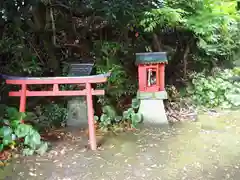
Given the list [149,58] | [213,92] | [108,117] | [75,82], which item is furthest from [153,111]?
[213,92]

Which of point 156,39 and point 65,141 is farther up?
point 156,39

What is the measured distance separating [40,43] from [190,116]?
9.56 feet

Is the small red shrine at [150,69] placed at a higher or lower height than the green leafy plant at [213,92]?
higher

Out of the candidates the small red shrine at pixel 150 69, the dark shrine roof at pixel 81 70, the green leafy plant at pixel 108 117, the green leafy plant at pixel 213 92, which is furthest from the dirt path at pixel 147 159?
the green leafy plant at pixel 213 92

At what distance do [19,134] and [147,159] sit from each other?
5.31ft

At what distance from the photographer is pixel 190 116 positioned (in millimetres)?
5539

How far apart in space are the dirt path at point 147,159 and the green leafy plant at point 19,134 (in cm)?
15

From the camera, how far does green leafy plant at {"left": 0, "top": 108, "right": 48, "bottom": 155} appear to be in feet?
12.4

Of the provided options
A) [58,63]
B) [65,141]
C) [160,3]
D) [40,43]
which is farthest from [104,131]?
[160,3]

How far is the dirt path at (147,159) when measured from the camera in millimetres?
3420

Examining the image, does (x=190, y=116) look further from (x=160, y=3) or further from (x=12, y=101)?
(x=12, y=101)

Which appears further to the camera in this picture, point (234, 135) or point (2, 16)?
point (234, 135)

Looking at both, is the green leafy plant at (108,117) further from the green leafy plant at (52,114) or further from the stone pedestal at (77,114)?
the green leafy plant at (52,114)

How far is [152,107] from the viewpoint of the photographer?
4.95 m
